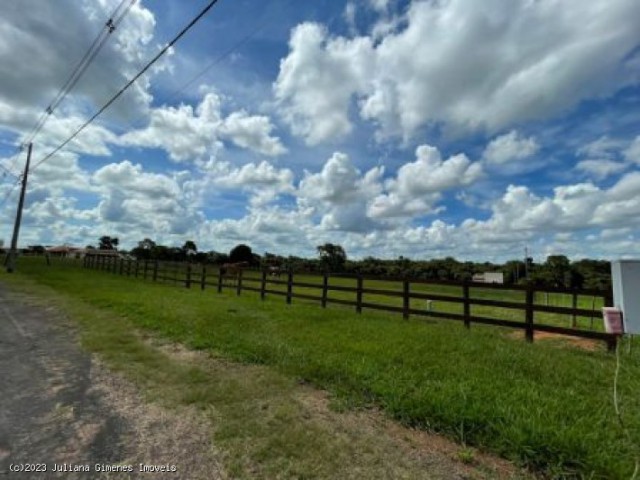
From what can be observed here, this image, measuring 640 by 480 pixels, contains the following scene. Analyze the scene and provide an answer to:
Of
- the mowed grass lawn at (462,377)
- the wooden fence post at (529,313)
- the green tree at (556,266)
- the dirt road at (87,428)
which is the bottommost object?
the dirt road at (87,428)

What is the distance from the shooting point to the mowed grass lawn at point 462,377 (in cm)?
348

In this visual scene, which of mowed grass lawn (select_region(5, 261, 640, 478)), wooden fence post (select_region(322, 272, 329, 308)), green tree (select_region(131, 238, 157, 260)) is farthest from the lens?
green tree (select_region(131, 238, 157, 260))

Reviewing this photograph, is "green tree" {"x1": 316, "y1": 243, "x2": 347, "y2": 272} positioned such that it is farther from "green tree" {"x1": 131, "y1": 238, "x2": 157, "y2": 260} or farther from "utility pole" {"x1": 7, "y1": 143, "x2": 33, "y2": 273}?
"utility pole" {"x1": 7, "y1": 143, "x2": 33, "y2": 273}

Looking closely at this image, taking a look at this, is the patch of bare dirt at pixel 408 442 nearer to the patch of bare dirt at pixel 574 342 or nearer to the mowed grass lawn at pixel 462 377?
the mowed grass lawn at pixel 462 377

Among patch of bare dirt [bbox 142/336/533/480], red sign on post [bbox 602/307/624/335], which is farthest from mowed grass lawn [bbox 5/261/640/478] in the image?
red sign on post [bbox 602/307/624/335]

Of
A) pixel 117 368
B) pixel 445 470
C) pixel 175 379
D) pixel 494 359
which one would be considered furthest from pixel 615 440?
pixel 117 368

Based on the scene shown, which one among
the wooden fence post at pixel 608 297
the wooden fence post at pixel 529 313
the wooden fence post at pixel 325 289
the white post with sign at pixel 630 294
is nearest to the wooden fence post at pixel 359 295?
the wooden fence post at pixel 325 289

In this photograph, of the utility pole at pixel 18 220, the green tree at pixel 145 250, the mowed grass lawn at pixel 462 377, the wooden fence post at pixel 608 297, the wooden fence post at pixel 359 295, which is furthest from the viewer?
the green tree at pixel 145 250

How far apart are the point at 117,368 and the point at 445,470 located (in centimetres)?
454

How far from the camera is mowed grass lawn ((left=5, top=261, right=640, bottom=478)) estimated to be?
3.48 meters

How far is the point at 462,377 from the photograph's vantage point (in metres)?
5.21

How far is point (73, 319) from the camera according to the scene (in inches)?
390

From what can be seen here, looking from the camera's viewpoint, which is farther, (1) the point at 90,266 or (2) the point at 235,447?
(1) the point at 90,266

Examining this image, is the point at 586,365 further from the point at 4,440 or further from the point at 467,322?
the point at 4,440
